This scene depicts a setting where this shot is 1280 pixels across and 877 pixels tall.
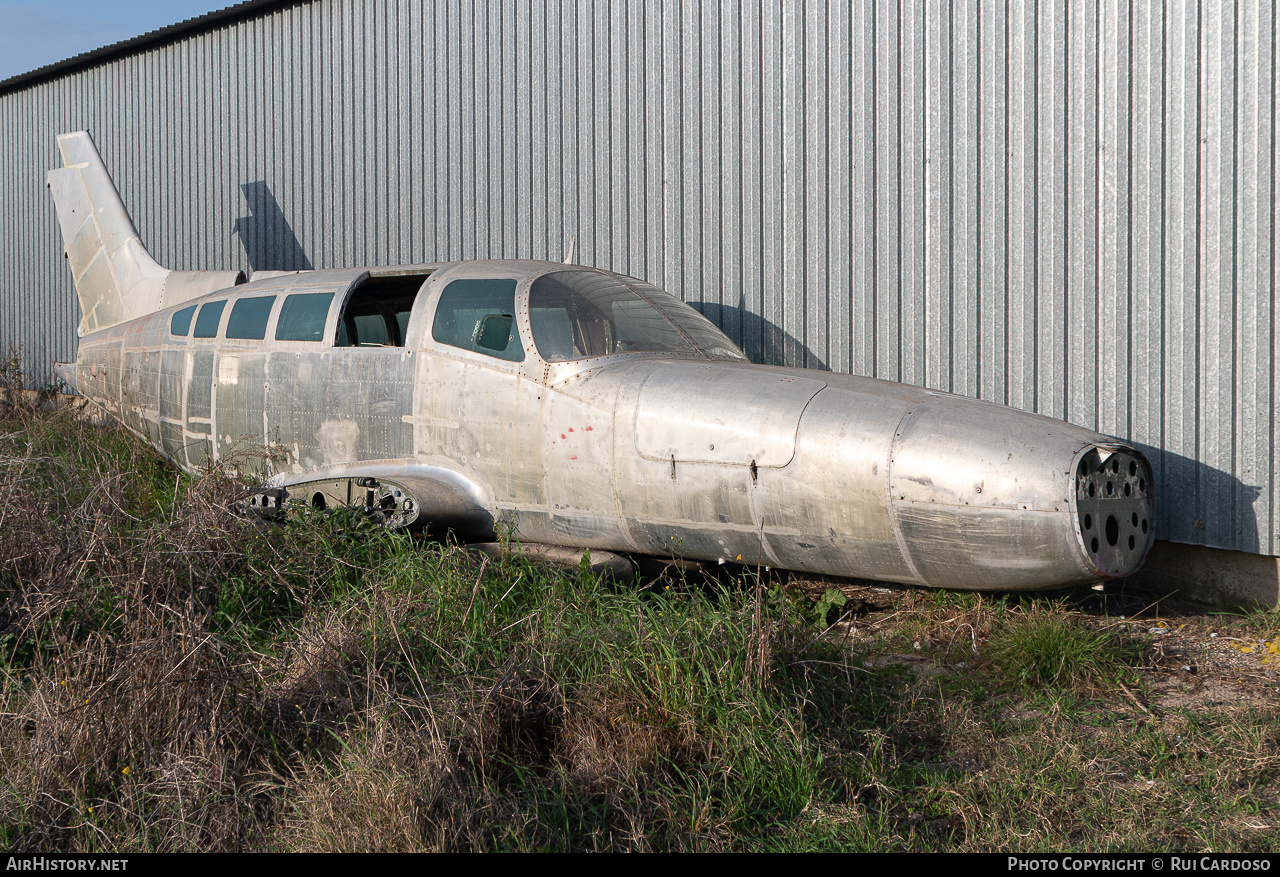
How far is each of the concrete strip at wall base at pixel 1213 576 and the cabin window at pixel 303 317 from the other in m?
6.07

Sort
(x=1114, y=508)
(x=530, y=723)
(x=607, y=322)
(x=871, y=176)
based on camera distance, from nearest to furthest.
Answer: (x=530, y=723)
(x=1114, y=508)
(x=607, y=322)
(x=871, y=176)

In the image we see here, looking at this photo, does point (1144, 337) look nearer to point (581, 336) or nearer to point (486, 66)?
point (581, 336)

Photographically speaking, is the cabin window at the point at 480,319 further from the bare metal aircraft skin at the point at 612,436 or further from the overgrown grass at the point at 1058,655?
the overgrown grass at the point at 1058,655

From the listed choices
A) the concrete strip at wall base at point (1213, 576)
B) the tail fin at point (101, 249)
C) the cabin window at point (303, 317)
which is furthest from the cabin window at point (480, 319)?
the tail fin at point (101, 249)

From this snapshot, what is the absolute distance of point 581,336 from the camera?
5633 mm

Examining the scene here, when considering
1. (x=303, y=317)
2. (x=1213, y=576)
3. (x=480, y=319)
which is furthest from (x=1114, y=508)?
(x=303, y=317)

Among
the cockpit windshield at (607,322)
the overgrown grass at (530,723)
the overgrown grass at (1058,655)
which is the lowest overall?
the overgrown grass at (1058,655)

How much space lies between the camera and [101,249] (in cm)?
1069

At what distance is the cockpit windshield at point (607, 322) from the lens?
18.4 feet

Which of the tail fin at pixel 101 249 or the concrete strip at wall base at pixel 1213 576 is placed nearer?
the concrete strip at wall base at pixel 1213 576

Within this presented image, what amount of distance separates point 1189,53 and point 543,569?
17.7ft

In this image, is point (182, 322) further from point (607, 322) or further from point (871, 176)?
point (871, 176)

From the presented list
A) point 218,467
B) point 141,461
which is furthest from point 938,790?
point 141,461

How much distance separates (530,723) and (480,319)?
9.61 feet
